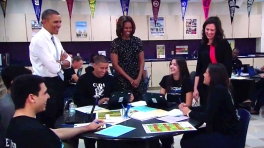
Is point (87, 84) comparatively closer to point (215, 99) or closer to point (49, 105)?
point (49, 105)

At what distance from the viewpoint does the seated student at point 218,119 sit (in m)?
2.01

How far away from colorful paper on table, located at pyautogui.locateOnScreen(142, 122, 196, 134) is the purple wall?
19.4 feet

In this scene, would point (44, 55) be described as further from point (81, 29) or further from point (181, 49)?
point (181, 49)

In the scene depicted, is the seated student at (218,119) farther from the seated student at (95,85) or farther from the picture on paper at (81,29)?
the picture on paper at (81,29)

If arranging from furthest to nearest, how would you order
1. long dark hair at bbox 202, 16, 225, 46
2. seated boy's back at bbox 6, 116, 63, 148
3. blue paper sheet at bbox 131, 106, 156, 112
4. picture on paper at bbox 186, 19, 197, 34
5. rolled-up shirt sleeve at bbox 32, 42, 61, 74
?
1. picture on paper at bbox 186, 19, 197, 34
2. long dark hair at bbox 202, 16, 225, 46
3. rolled-up shirt sleeve at bbox 32, 42, 61, 74
4. blue paper sheet at bbox 131, 106, 156, 112
5. seated boy's back at bbox 6, 116, 63, 148

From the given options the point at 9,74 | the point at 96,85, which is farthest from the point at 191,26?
the point at 9,74

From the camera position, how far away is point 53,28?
8.50 ft

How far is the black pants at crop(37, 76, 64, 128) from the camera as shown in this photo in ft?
8.29

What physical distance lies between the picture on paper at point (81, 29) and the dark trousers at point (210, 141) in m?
5.50

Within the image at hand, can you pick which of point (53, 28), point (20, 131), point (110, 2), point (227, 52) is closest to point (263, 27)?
point (110, 2)

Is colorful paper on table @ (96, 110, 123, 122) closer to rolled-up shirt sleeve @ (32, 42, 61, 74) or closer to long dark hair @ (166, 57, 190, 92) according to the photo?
rolled-up shirt sleeve @ (32, 42, 61, 74)

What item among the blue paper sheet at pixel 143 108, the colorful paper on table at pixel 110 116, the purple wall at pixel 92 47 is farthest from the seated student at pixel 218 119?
the purple wall at pixel 92 47

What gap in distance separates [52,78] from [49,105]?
0.27m

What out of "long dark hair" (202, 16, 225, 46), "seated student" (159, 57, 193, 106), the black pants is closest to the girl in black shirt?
"long dark hair" (202, 16, 225, 46)
